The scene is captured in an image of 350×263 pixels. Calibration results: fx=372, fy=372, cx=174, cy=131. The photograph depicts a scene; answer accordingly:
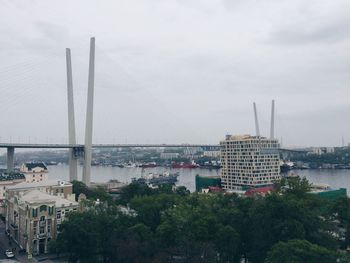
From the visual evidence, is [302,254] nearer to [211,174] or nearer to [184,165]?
[211,174]

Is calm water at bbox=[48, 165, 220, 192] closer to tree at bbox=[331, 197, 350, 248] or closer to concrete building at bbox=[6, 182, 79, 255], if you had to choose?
concrete building at bbox=[6, 182, 79, 255]

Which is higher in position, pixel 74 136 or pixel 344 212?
pixel 74 136

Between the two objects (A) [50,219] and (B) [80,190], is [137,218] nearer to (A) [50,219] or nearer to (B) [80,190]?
(A) [50,219]

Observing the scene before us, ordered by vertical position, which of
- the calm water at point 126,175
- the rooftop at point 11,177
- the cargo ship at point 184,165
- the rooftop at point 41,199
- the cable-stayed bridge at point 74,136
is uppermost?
the cable-stayed bridge at point 74,136

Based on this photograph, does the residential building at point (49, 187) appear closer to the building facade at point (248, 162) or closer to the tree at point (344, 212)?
the tree at point (344, 212)

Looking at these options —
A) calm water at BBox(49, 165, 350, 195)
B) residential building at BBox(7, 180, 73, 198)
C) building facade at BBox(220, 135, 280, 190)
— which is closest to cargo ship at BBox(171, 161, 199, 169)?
calm water at BBox(49, 165, 350, 195)

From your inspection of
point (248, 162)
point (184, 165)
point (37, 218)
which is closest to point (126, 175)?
point (184, 165)

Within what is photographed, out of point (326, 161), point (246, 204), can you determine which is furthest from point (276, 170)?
point (326, 161)

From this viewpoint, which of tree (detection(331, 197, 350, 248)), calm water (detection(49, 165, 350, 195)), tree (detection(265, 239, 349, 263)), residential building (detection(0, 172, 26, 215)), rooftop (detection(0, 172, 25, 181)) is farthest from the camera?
calm water (detection(49, 165, 350, 195))

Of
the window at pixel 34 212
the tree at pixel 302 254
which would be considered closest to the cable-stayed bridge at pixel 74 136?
the window at pixel 34 212
